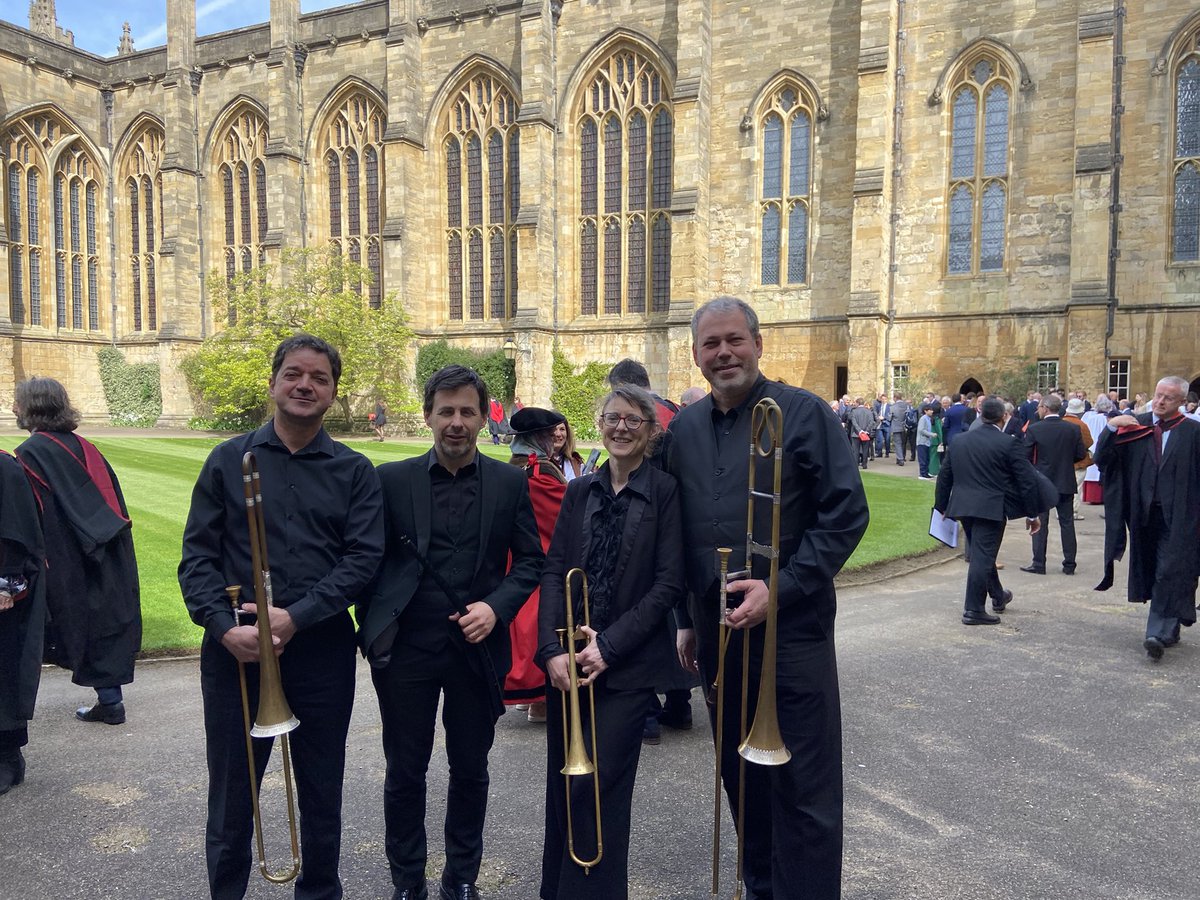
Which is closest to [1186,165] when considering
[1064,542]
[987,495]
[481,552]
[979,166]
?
[979,166]

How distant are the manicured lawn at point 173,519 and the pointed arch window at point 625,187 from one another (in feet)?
29.9

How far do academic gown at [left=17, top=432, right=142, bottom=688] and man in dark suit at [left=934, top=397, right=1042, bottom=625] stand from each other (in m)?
6.58

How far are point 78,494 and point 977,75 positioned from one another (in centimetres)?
2505

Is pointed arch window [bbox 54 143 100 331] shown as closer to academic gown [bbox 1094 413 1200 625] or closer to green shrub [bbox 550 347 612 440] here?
green shrub [bbox 550 347 612 440]

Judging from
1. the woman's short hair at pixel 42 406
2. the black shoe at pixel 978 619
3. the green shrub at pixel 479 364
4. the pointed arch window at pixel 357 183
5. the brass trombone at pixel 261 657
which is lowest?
the black shoe at pixel 978 619

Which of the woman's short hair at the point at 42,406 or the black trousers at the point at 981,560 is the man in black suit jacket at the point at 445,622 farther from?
the black trousers at the point at 981,560

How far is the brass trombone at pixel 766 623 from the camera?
8.75 ft

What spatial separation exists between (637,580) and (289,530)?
126cm

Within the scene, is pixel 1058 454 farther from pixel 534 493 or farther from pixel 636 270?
pixel 636 270

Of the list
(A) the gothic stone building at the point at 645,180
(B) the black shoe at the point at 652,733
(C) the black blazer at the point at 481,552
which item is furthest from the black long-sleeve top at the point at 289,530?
(A) the gothic stone building at the point at 645,180

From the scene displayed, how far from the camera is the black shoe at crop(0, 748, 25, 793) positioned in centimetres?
406

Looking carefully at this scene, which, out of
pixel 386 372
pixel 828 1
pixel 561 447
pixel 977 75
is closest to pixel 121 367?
pixel 386 372

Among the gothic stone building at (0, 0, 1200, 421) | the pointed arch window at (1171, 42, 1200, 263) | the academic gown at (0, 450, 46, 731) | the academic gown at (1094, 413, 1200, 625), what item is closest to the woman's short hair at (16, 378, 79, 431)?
the academic gown at (0, 450, 46, 731)

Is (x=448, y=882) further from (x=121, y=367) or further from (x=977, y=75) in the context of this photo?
(x=121, y=367)
